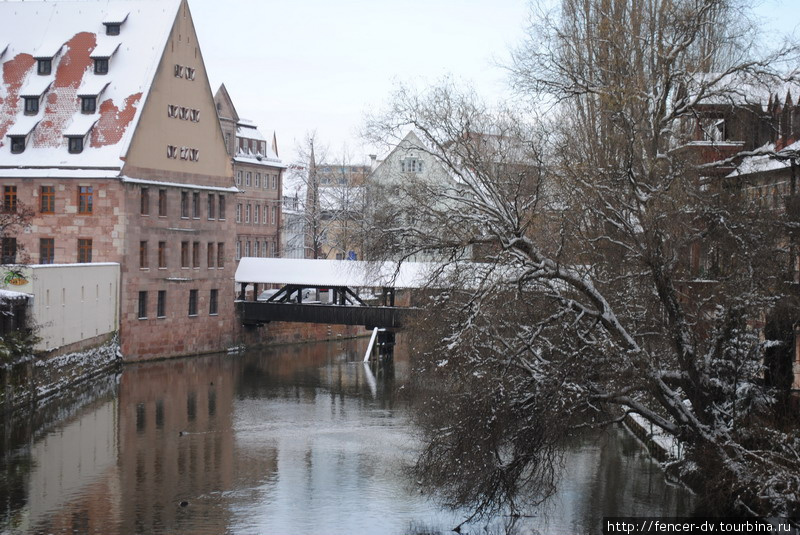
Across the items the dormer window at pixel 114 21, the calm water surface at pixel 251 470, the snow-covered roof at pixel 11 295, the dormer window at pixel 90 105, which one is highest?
the dormer window at pixel 114 21

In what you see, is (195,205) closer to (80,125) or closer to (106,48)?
(80,125)

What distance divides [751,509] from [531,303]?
447 cm

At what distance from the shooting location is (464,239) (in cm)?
1664

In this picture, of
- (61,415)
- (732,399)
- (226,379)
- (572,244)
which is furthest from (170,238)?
(732,399)

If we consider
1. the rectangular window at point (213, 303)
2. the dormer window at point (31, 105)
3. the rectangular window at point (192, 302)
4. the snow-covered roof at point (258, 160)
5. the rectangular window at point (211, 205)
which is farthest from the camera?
the snow-covered roof at point (258, 160)

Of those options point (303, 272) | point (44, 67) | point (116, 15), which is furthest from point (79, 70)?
point (303, 272)

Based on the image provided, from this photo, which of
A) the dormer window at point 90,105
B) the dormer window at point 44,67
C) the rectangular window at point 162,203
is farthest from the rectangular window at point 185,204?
the dormer window at point 44,67

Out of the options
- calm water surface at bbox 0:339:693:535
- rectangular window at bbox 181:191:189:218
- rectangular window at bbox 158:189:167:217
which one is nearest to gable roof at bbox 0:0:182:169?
rectangular window at bbox 158:189:167:217

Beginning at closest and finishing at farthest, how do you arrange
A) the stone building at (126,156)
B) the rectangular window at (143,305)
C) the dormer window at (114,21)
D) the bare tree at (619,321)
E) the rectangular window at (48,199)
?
the bare tree at (619,321) → the stone building at (126,156) → the rectangular window at (48,199) → the rectangular window at (143,305) → the dormer window at (114,21)

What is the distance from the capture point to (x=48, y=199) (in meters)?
40.7

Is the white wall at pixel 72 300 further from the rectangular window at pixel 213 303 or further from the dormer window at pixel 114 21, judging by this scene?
the dormer window at pixel 114 21

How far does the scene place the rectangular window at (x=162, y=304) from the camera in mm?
42375

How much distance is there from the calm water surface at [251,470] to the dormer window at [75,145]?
401 inches

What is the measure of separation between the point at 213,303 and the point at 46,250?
714 cm
